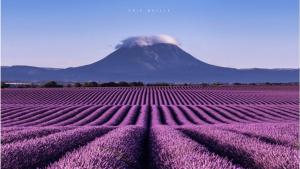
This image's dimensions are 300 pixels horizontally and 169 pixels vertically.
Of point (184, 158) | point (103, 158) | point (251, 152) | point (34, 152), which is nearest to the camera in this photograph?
point (103, 158)

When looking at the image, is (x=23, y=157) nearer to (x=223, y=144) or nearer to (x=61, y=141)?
(x=61, y=141)

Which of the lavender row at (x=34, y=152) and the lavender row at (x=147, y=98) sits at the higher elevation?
the lavender row at (x=34, y=152)

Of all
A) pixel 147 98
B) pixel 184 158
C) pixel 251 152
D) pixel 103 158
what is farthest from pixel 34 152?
pixel 147 98

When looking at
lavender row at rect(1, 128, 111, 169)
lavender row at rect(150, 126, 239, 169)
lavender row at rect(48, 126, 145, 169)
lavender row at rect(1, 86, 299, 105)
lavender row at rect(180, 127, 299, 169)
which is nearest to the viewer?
lavender row at rect(48, 126, 145, 169)

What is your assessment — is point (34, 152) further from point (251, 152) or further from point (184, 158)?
point (251, 152)

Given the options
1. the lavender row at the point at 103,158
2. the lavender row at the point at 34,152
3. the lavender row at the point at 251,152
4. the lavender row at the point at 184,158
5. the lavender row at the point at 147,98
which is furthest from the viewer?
the lavender row at the point at 147,98

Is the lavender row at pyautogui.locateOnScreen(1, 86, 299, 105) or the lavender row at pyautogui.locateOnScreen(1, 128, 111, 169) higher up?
the lavender row at pyautogui.locateOnScreen(1, 128, 111, 169)

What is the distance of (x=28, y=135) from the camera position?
952cm

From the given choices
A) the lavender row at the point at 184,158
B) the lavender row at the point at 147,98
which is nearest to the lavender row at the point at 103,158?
the lavender row at the point at 184,158

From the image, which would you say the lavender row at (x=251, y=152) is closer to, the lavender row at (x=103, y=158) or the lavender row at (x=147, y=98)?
the lavender row at (x=103, y=158)

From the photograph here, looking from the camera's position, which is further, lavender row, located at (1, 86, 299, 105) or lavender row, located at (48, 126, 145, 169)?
lavender row, located at (1, 86, 299, 105)

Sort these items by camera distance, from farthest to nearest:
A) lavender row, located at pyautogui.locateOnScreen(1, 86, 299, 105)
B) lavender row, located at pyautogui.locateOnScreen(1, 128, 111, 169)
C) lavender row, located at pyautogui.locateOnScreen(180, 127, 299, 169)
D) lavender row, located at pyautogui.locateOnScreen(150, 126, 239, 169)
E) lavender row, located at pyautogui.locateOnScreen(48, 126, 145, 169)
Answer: lavender row, located at pyautogui.locateOnScreen(1, 86, 299, 105) → lavender row, located at pyautogui.locateOnScreen(1, 128, 111, 169) → lavender row, located at pyautogui.locateOnScreen(180, 127, 299, 169) → lavender row, located at pyautogui.locateOnScreen(150, 126, 239, 169) → lavender row, located at pyautogui.locateOnScreen(48, 126, 145, 169)

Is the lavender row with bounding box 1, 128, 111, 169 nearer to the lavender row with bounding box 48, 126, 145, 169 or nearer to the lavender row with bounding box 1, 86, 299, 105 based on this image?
the lavender row with bounding box 48, 126, 145, 169

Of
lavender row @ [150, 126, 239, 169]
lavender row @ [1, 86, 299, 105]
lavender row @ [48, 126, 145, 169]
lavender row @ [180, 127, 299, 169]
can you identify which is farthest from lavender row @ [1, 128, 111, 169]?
lavender row @ [1, 86, 299, 105]
